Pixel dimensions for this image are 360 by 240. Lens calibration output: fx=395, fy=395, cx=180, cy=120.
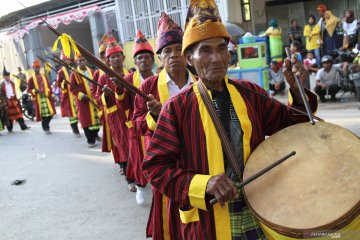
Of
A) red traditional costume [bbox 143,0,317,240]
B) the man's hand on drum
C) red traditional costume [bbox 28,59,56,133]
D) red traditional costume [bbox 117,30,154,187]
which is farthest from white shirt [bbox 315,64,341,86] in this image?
the man's hand on drum

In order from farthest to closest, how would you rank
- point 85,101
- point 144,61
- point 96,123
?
point 96,123, point 85,101, point 144,61

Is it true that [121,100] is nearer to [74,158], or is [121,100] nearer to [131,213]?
[131,213]

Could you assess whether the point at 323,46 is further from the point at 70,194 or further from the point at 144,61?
the point at 70,194

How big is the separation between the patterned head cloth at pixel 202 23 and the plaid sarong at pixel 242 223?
28.2 inches

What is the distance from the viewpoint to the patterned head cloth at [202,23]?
1774 millimetres

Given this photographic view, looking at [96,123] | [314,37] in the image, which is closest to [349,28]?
[314,37]

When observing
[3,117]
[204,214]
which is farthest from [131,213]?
[3,117]

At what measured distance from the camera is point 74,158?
272 inches

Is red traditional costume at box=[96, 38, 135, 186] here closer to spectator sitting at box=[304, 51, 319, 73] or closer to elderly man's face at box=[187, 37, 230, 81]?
elderly man's face at box=[187, 37, 230, 81]

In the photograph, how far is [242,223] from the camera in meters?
1.81

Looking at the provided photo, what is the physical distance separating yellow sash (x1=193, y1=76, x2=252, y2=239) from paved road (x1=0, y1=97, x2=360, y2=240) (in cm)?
200

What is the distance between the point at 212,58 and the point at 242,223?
763 mm

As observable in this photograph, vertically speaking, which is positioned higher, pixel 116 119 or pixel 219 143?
pixel 219 143

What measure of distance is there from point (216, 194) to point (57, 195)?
13.0 ft
